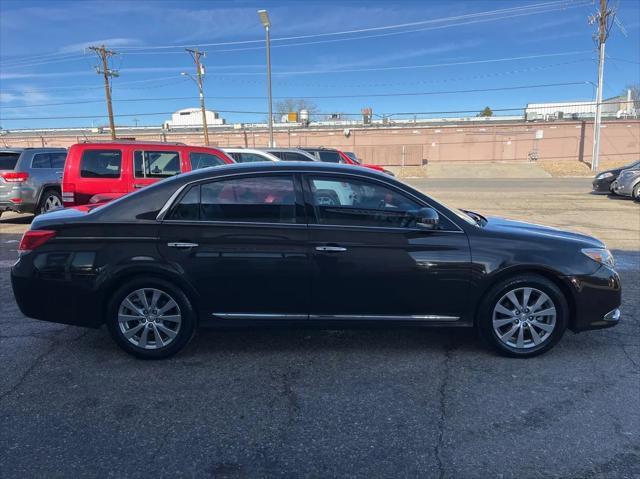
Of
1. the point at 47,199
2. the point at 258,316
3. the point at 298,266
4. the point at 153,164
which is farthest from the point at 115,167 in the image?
the point at 298,266

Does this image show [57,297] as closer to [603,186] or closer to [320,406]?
[320,406]

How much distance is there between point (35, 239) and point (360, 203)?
2.72m

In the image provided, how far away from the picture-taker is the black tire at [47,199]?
36.3 ft

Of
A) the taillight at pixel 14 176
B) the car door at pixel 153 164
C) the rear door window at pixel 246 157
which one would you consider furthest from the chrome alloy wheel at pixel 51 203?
the rear door window at pixel 246 157

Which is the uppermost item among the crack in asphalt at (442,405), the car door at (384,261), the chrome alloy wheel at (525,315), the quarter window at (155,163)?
the quarter window at (155,163)

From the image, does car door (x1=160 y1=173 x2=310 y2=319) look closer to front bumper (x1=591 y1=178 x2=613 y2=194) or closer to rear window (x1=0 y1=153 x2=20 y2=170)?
rear window (x1=0 y1=153 x2=20 y2=170)

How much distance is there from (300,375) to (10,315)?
346 cm

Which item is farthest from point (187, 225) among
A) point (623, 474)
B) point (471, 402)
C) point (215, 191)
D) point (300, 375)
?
point (623, 474)

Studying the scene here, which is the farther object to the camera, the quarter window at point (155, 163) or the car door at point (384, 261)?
the quarter window at point (155, 163)

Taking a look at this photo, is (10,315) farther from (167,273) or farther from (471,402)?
(471,402)

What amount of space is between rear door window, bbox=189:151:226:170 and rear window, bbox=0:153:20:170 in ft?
17.1

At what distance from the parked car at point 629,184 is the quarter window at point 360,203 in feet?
48.4

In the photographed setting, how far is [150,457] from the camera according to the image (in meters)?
2.88

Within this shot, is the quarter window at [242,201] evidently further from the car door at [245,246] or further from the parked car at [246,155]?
the parked car at [246,155]
